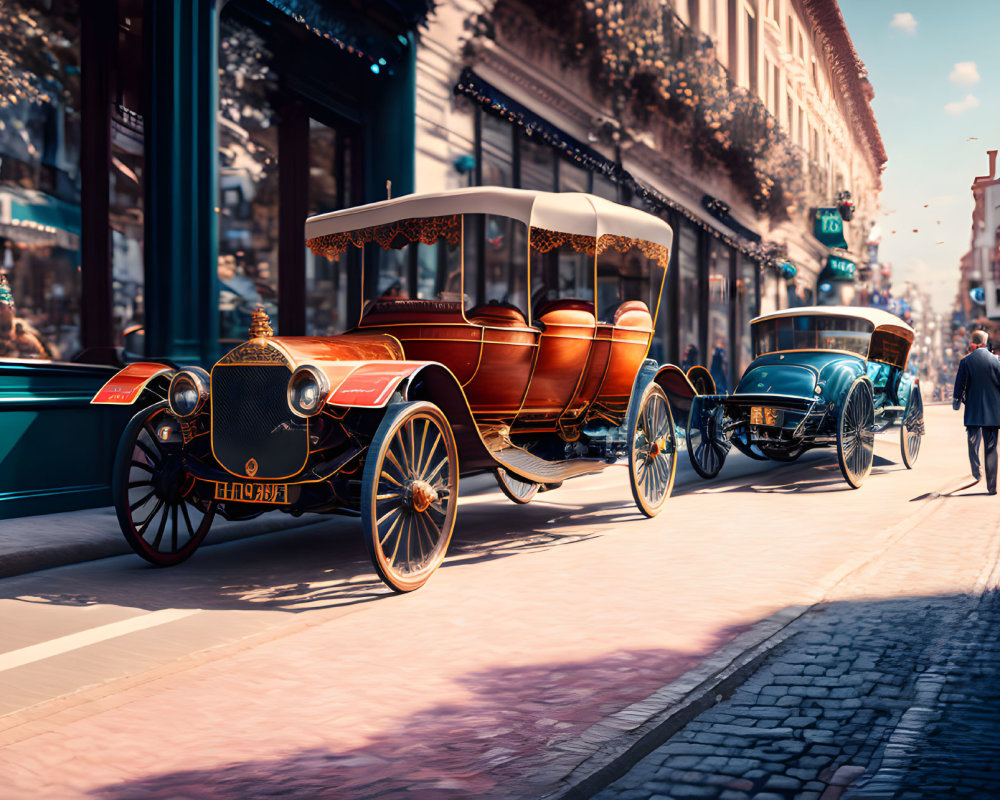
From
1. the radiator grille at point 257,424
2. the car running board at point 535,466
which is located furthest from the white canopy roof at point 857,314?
the radiator grille at point 257,424

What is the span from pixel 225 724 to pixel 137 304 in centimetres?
679

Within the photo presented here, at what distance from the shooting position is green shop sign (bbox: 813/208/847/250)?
3488 centimetres

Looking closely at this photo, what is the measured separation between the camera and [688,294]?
78.7ft

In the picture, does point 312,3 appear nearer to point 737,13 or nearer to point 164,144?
point 164,144

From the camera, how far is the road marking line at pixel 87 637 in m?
4.63

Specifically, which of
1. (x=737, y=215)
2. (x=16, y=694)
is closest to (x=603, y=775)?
(x=16, y=694)

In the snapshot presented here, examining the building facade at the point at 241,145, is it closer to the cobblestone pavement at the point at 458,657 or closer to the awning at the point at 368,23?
the awning at the point at 368,23

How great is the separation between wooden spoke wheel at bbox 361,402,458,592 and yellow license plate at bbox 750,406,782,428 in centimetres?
590

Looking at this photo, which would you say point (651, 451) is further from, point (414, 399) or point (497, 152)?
point (497, 152)

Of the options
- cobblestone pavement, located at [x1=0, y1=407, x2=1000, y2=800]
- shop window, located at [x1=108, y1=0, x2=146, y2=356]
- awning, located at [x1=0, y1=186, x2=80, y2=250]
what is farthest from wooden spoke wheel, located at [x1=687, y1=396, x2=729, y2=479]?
awning, located at [x1=0, y1=186, x2=80, y2=250]

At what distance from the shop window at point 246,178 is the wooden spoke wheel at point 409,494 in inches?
200

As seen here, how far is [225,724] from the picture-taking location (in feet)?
12.5

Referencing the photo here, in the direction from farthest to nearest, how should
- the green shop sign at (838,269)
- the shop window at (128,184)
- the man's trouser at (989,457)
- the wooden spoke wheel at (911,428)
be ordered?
the green shop sign at (838,269) < the wooden spoke wheel at (911,428) < the man's trouser at (989,457) < the shop window at (128,184)

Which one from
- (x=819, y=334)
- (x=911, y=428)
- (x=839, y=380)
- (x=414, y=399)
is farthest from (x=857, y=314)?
(x=414, y=399)
